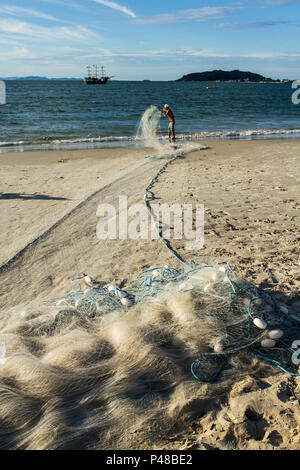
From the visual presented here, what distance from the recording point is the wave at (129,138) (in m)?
14.9

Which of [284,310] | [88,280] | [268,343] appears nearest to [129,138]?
[88,280]

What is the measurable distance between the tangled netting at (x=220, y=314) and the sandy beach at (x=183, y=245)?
0.22 metres

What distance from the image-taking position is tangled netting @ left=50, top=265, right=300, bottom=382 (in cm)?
269

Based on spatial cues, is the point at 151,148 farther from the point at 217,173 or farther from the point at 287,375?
the point at 287,375

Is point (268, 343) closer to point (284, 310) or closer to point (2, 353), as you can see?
point (284, 310)

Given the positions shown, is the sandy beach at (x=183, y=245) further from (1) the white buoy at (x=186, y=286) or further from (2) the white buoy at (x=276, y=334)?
(1) the white buoy at (x=186, y=286)

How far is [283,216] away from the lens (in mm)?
5711

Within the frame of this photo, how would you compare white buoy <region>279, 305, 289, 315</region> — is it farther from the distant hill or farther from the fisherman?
the distant hill

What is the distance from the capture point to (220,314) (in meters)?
2.86

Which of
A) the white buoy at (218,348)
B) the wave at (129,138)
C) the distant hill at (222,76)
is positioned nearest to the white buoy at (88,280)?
the white buoy at (218,348)

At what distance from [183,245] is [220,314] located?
1993 mm

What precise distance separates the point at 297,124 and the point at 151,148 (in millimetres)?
12444
